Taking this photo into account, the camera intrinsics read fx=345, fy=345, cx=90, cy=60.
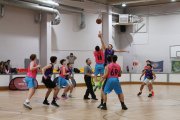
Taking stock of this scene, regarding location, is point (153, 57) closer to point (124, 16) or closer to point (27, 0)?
point (124, 16)

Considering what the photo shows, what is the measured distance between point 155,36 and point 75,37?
333 inches

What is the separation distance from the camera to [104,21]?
3244 centimetres

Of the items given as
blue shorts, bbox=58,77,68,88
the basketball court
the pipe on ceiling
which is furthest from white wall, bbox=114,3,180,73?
blue shorts, bbox=58,77,68,88

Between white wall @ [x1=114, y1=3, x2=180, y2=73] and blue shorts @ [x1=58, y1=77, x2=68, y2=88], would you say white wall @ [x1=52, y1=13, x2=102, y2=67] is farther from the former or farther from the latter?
blue shorts @ [x1=58, y1=77, x2=68, y2=88]

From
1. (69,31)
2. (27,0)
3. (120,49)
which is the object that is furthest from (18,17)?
(120,49)

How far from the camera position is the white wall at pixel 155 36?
3256 cm

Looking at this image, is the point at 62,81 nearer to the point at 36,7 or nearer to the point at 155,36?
the point at 36,7

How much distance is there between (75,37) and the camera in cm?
2994

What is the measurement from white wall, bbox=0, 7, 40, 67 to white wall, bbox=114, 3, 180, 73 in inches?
419

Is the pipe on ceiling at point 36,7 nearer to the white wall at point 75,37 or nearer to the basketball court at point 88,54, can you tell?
the basketball court at point 88,54

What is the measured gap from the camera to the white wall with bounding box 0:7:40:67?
2457 centimetres

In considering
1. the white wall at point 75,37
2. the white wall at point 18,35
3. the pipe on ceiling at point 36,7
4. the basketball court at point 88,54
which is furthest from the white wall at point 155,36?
the white wall at point 18,35

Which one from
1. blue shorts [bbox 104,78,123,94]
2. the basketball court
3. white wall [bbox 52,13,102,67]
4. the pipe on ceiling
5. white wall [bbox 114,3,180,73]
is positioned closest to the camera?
blue shorts [bbox 104,78,123,94]

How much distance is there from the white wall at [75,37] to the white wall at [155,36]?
13.0 feet
